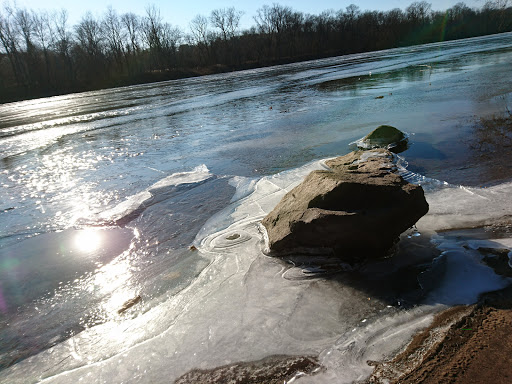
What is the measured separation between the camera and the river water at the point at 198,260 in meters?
2.53

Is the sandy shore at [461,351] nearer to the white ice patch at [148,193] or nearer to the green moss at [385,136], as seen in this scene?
the white ice patch at [148,193]

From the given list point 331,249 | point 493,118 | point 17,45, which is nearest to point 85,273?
point 331,249

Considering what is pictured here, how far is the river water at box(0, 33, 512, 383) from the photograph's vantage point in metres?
2.53

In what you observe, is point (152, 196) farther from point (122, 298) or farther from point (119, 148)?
point (119, 148)

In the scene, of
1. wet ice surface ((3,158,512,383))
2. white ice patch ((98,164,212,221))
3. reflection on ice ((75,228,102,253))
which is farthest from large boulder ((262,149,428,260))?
white ice patch ((98,164,212,221))

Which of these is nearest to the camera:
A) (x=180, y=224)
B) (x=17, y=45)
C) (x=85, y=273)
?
(x=85, y=273)

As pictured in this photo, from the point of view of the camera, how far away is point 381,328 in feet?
7.91

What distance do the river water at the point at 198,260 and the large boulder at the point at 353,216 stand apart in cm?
25

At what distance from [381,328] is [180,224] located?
3126 millimetres

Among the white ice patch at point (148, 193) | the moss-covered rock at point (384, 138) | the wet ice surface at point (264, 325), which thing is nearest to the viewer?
the wet ice surface at point (264, 325)

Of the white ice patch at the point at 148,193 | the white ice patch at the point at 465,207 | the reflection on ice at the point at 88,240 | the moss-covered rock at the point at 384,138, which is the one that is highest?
the moss-covered rock at the point at 384,138

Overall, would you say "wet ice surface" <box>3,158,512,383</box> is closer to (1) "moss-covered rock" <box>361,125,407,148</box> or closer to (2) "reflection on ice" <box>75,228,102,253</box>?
(2) "reflection on ice" <box>75,228,102,253</box>

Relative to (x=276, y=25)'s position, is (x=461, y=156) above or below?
below

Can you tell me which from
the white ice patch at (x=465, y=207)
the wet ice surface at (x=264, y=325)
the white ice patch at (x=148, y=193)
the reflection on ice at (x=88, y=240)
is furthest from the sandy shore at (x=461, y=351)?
the white ice patch at (x=148, y=193)
